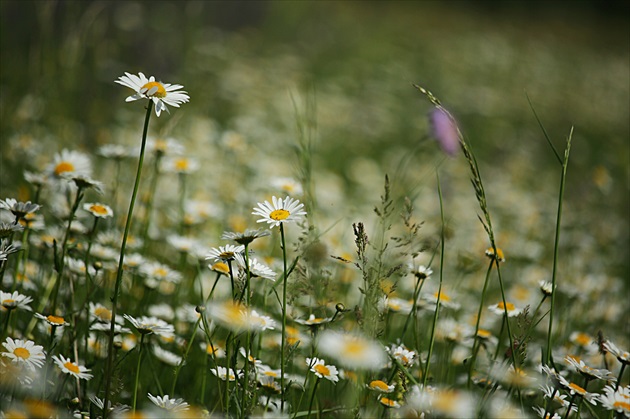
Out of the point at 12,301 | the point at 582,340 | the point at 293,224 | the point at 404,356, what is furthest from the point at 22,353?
the point at 293,224

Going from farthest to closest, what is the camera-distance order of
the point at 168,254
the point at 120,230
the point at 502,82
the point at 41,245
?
1. the point at 502,82
2. the point at 168,254
3. the point at 120,230
4. the point at 41,245

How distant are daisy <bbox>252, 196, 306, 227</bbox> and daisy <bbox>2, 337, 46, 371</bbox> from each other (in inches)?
14.2

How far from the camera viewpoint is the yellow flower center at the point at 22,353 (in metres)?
0.88

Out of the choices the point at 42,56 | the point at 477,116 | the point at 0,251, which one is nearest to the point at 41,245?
the point at 0,251

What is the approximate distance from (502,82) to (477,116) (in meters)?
1.98

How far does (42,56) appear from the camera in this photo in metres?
2.29

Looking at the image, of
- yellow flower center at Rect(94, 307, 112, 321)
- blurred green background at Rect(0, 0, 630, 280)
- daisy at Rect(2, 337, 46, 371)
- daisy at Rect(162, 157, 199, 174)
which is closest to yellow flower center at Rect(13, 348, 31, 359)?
daisy at Rect(2, 337, 46, 371)

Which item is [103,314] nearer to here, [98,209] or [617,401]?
[98,209]

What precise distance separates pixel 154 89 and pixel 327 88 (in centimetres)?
468

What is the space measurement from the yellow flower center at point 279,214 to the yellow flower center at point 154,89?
231mm

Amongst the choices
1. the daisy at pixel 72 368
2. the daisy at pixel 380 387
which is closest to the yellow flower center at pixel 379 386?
the daisy at pixel 380 387

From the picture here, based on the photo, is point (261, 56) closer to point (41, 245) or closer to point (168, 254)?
point (168, 254)

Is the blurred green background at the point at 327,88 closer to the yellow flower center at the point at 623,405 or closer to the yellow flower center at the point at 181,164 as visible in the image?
the yellow flower center at the point at 181,164

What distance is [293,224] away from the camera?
2488 mm
